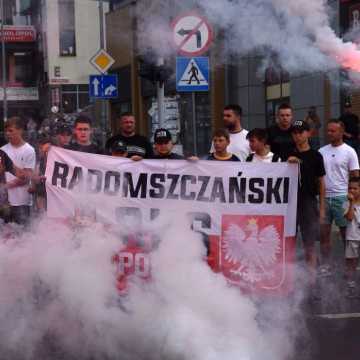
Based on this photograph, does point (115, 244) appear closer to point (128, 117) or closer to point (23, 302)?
point (23, 302)

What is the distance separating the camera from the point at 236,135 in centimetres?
769

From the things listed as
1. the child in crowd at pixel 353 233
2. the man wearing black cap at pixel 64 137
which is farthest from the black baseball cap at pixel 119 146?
the child in crowd at pixel 353 233

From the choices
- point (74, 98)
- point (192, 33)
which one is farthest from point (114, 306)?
point (74, 98)

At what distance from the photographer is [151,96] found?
71.3ft

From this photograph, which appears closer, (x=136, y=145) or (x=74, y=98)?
(x=136, y=145)

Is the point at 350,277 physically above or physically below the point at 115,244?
below

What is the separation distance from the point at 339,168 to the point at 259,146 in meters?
1.22

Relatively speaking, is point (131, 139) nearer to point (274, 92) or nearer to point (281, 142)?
point (281, 142)

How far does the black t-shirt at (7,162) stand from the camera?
7.33 meters

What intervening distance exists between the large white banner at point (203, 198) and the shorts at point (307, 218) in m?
1.18

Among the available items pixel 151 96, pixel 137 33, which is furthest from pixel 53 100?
pixel 137 33

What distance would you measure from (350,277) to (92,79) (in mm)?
9280

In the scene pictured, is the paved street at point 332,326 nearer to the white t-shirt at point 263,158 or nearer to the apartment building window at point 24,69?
the white t-shirt at point 263,158

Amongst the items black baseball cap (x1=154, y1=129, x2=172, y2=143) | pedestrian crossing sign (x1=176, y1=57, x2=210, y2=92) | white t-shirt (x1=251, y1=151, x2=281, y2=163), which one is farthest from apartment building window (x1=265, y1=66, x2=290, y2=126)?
black baseball cap (x1=154, y1=129, x2=172, y2=143)
